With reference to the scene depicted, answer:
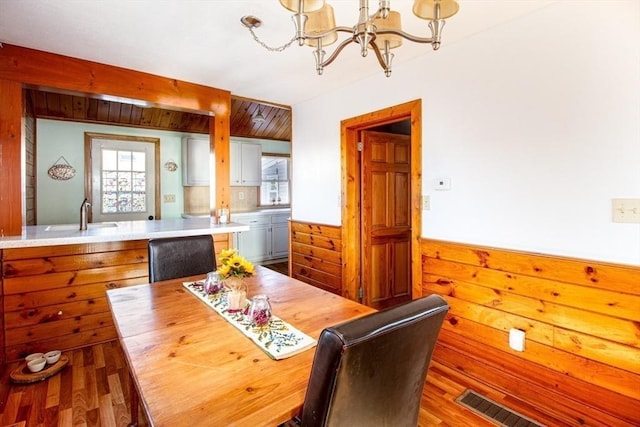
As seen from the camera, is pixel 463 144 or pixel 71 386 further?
pixel 463 144

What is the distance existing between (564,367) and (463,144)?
1468 mm

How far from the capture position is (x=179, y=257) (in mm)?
2244

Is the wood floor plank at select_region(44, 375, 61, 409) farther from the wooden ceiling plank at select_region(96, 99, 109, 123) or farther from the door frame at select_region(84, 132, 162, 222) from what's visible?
the wooden ceiling plank at select_region(96, 99, 109, 123)

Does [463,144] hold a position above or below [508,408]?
above

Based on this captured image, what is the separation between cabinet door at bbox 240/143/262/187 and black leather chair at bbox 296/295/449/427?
5026 millimetres

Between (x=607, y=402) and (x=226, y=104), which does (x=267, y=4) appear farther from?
(x=607, y=402)

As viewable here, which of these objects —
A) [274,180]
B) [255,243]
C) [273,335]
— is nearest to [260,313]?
[273,335]

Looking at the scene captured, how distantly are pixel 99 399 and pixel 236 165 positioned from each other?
13.2 feet

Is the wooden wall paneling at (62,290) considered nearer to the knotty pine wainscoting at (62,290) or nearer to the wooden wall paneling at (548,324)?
the knotty pine wainscoting at (62,290)

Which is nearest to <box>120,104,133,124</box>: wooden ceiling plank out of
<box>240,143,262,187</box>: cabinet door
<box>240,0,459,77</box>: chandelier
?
<box>240,143,262,187</box>: cabinet door

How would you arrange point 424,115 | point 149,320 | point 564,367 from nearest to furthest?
point 149,320 → point 564,367 → point 424,115

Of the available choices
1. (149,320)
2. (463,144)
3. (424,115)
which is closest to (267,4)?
(424,115)

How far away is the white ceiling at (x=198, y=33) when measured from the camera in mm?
1944

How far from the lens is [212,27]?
85.6 inches
